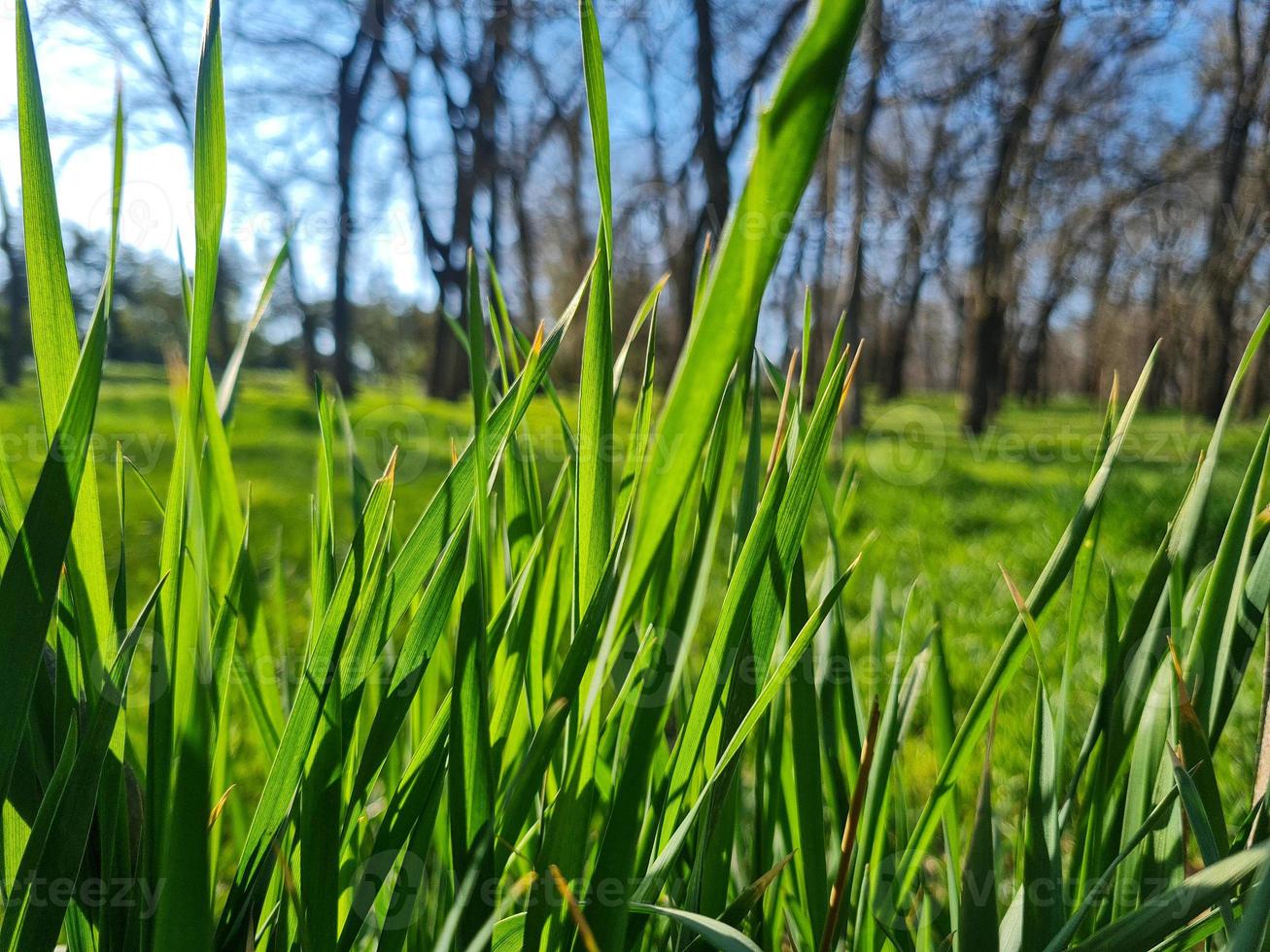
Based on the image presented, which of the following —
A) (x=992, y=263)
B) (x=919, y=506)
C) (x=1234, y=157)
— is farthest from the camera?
(x=992, y=263)

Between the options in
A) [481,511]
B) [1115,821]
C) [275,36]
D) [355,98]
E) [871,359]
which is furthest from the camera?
[871,359]

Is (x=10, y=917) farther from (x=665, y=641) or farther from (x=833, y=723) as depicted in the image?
(x=833, y=723)

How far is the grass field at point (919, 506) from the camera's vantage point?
1.67m

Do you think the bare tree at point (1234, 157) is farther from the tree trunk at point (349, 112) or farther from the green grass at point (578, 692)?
the tree trunk at point (349, 112)

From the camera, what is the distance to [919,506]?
340 cm

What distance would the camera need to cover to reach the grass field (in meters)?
1.67

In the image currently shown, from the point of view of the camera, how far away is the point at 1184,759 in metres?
0.31

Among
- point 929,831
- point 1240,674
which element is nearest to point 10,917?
point 929,831

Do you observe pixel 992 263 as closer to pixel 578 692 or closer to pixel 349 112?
pixel 349 112

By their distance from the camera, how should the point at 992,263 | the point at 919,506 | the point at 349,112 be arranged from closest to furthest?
the point at 919,506 → the point at 349,112 → the point at 992,263

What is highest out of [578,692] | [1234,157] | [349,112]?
[349,112]

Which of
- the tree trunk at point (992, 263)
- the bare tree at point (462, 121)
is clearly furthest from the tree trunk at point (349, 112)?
the tree trunk at point (992, 263)

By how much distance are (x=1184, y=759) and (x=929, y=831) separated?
0.11 m

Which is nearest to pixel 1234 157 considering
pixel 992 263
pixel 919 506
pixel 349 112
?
pixel 992 263
